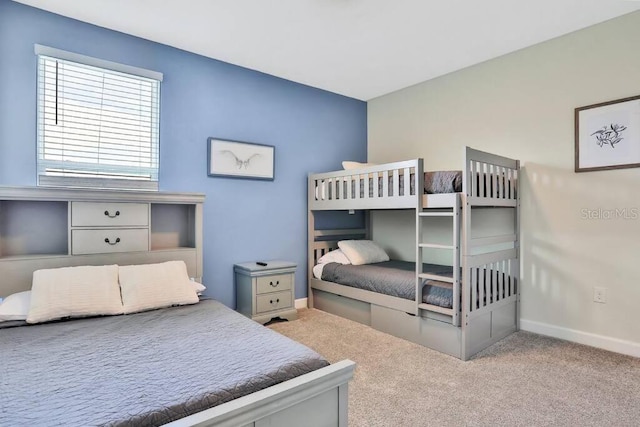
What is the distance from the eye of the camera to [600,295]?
8.70 ft

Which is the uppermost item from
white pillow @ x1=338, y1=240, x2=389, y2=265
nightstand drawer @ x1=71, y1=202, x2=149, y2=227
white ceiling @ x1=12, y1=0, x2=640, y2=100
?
white ceiling @ x1=12, y1=0, x2=640, y2=100

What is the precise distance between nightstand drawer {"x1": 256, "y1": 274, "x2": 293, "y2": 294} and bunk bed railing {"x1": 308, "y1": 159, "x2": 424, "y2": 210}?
2.86 ft

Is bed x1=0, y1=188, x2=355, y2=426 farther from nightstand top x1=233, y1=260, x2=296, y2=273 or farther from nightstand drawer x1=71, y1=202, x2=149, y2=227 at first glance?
nightstand top x1=233, y1=260, x2=296, y2=273

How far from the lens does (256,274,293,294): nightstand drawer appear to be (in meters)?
3.10

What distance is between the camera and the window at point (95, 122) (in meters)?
2.48

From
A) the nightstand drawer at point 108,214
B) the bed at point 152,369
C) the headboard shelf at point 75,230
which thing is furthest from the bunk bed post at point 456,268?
the nightstand drawer at point 108,214

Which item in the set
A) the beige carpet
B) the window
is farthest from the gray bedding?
the window

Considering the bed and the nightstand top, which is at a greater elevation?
the nightstand top

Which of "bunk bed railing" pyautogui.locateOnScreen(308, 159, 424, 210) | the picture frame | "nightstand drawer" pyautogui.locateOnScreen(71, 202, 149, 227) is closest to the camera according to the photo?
"nightstand drawer" pyautogui.locateOnScreen(71, 202, 149, 227)

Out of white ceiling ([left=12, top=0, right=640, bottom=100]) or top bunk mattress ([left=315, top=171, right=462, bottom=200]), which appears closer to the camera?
white ceiling ([left=12, top=0, right=640, bottom=100])

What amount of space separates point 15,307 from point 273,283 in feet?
5.84

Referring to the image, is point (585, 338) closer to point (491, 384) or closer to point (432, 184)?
point (491, 384)

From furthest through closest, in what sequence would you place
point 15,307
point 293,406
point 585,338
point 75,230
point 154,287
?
point 585,338 < point 75,230 < point 154,287 < point 15,307 < point 293,406

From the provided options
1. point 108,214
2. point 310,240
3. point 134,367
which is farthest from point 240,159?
point 134,367
